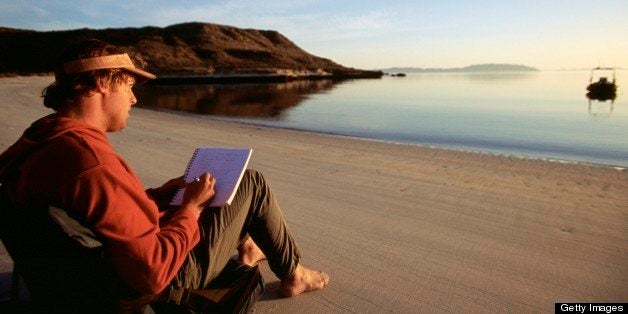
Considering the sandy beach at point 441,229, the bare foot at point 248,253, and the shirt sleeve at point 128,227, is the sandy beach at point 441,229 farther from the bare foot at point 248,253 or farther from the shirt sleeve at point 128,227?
the shirt sleeve at point 128,227

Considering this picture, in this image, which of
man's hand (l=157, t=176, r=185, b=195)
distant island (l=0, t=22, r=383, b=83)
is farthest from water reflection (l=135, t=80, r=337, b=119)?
distant island (l=0, t=22, r=383, b=83)

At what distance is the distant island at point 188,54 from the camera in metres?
84.1

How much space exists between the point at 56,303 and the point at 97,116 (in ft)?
2.49

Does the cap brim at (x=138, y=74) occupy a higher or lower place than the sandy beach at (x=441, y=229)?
higher

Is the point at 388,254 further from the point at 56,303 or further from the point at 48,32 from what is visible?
the point at 48,32

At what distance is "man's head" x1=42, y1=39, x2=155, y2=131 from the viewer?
61.9 inches

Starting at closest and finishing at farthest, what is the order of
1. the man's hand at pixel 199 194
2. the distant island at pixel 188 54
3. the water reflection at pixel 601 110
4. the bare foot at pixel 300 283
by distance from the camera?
1. the man's hand at pixel 199 194
2. the bare foot at pixel 300 283
3. the water reflection at pixel 601 110
4. the distant island at pixel 188 54

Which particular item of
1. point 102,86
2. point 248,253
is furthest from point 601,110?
point 102,86

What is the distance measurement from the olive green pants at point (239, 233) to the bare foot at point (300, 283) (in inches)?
7.1

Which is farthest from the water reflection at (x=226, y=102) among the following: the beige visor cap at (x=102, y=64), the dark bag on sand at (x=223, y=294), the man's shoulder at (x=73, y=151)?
the man's shoulder at (x=73, y=151)

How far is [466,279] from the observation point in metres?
3.23

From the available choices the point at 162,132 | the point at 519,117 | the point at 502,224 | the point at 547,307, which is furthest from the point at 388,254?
the point at 519,117

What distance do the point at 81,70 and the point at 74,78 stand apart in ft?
Result: 0.13

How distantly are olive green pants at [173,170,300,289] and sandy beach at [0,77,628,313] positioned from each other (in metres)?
0.52
